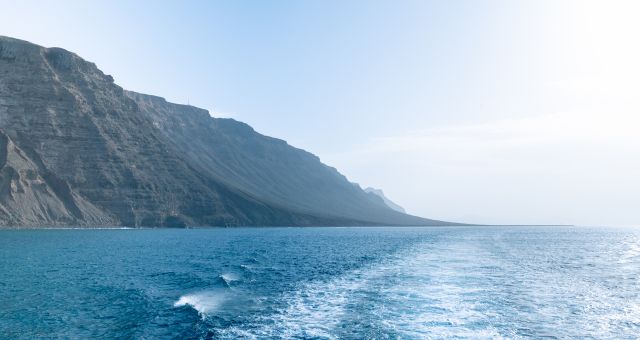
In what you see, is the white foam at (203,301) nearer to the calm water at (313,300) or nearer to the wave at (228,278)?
the calm water at (313,300)

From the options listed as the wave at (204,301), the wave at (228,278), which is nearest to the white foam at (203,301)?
the wave at (204,301)

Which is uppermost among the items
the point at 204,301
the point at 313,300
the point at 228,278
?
the point at 313,300

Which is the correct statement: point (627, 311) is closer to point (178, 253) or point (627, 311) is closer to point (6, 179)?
point (178, 253)

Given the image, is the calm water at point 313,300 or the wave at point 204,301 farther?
the wave at point 204,301

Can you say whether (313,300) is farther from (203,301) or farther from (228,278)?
(228,278)

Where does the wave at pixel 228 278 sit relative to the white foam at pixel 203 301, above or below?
above

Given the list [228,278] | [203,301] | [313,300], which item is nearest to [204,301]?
[203,301]

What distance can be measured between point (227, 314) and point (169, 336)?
6493 mm

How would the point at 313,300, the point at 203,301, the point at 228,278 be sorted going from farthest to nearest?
the point at 228,278, the point at 313,300, the point at 203,301

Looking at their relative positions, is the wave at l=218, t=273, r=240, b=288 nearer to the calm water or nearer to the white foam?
the calm water

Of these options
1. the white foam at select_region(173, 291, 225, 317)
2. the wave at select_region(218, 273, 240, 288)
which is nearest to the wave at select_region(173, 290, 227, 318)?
the white foam at select_region(173, 291, 225, 317)

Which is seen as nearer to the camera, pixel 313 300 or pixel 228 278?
pixel 313 300

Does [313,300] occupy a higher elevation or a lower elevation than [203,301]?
higher

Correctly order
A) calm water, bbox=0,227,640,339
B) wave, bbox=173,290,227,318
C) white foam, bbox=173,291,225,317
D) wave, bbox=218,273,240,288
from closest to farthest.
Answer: calm water, bbox=0,227,640,339
wave, bbox=173,290,227,318
white foam, bbox=173,291,225,317
wave, bbox=218,273,240,288
